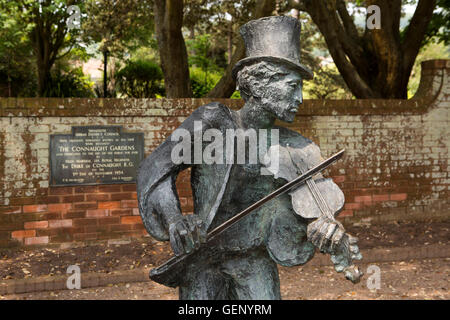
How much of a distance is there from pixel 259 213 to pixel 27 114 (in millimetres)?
5753

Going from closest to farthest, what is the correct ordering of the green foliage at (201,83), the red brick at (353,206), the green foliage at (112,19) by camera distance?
the red brick at (353,206) < the green foliage at (112,19) < the green foliage at (201,83)

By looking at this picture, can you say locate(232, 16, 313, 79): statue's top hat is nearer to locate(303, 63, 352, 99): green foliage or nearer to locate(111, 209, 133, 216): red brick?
locate(111, 209, 133, 216): red brick

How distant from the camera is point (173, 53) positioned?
9.59m

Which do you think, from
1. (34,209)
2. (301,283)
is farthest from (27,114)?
(301,283)

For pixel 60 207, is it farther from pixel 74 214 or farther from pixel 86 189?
pixel 86 189

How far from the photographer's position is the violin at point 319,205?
207cm

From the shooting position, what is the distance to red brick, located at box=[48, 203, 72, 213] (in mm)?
7285

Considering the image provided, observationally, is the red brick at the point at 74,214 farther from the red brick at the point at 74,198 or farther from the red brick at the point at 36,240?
the red brick at the point at 36,240

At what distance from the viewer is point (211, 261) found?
2447 millimetres

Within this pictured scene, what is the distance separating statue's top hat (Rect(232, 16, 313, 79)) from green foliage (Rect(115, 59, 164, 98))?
1209 centimetres

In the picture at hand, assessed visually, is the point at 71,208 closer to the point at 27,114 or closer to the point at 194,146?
the point at 27,114

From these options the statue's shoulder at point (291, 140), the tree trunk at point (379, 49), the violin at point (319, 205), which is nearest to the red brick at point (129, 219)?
the tree trunk at point (379, 49)

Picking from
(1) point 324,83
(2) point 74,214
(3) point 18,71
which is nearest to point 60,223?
(2) point 74,214

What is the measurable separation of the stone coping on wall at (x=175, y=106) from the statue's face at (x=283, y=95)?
5375mm
